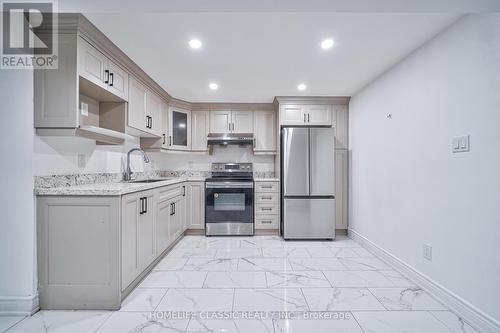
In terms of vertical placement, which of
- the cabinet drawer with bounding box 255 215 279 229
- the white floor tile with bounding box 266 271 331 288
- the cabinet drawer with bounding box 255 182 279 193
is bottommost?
the white floor tile with bounding box 266 271 331 288

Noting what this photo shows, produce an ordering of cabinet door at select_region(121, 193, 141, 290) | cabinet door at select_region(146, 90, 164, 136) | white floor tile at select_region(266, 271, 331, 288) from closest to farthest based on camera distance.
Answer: cabinet door at select_region(121, 193, 141, 290) → white floor tile at select_region(266, 271, 331, 288) → cabinet door at select_region(146, 90, 164, 136)

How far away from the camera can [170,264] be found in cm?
276

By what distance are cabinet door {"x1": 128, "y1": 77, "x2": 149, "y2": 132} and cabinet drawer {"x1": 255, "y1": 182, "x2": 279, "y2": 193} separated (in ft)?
6.01

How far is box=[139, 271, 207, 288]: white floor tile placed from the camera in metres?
2.26

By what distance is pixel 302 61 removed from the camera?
2529mm

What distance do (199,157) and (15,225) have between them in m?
2.82

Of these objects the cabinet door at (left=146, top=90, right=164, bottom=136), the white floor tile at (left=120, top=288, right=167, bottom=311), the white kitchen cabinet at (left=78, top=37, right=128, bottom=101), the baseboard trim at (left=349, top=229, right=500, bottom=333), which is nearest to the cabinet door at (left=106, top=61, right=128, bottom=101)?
the white kitchen cabinet at (left=78, top=37, right=128, bottom=101)

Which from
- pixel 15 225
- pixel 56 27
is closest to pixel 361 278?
pixel 15 225

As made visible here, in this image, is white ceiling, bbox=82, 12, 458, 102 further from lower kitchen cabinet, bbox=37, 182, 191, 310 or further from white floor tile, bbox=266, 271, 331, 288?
white floor tile, bbox=266, 271, 331, 288

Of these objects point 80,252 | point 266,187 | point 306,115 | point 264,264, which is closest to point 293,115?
point 306,115

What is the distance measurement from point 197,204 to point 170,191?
85 centimetres

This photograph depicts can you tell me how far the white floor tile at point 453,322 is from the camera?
1.65m

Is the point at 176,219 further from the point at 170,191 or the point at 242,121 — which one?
the point at 242,121

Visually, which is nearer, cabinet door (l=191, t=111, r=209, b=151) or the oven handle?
the oven handle
